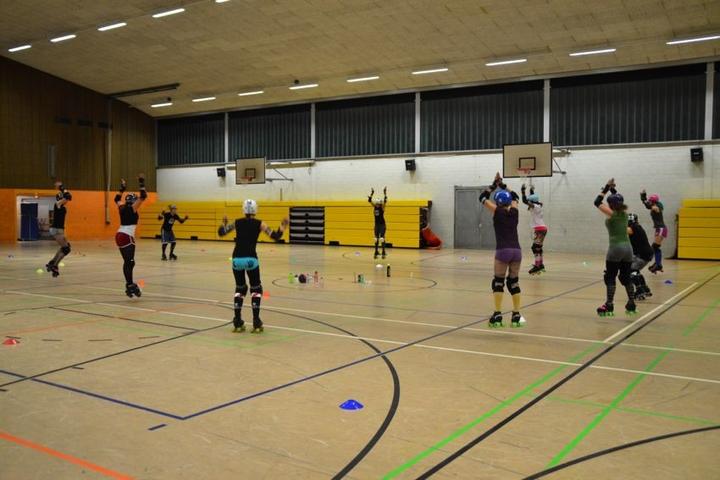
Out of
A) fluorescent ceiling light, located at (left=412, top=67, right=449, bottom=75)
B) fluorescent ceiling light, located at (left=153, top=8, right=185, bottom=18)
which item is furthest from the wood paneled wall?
fluorescent ceiling light, located at (left=412, top=67, right=449, bottom=75)

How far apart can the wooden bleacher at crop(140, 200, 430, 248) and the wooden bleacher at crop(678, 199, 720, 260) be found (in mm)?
11090

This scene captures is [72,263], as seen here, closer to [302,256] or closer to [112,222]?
[302,256]

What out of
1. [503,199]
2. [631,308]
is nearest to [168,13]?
[503,199]

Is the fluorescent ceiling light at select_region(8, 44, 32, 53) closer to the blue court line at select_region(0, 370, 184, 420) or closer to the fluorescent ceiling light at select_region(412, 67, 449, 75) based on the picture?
the fluorescent ceiling light at select_region(412, 67, 449, 75)

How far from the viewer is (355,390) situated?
5.47 m

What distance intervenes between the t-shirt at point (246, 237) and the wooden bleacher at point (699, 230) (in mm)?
20305

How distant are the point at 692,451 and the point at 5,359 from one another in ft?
21.7

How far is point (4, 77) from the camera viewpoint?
3039 centimetres

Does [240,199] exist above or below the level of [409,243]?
above

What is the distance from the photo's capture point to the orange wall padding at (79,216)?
1242 inches

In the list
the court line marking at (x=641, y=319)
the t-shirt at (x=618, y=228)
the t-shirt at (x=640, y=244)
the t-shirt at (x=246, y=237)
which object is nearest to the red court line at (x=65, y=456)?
the t-shirt at (x=246, y=237)

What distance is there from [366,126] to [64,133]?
17.2 m

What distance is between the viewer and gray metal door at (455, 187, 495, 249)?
28.3 metres

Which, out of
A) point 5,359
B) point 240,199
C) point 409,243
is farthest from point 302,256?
point 5,359
